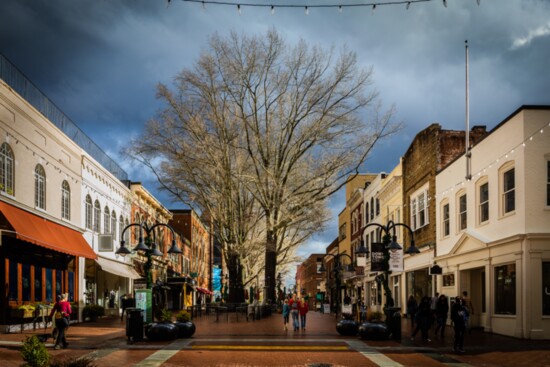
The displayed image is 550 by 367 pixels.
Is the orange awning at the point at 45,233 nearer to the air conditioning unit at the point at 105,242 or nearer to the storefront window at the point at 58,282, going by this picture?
the storefront window at the point at 58,282

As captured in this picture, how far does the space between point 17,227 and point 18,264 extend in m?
3.03

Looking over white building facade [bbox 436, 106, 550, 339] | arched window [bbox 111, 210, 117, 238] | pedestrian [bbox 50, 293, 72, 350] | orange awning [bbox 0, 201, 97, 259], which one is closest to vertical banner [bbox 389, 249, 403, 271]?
white building facade [bbox 436, 106, 550, 339]

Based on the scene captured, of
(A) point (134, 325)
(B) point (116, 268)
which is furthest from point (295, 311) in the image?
(B) point (116, 268)

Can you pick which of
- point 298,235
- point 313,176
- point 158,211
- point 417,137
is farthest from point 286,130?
point 158,211

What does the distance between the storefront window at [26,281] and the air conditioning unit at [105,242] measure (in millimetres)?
10599

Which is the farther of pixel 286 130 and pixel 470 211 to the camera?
pixel 286 130

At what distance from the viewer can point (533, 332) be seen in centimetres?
2247

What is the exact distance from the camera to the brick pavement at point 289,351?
53.6ft

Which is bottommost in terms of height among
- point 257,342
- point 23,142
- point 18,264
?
point 257,342

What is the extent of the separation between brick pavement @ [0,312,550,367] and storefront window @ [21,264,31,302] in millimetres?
2098

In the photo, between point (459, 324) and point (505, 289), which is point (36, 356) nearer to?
point (459, 324)

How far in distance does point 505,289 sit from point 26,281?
57.7 ft

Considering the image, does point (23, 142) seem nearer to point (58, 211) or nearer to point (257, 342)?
point (58, 211)

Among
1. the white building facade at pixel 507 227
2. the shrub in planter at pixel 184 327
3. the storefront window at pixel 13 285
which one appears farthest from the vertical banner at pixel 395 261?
the storefront window at pixel 13 285
